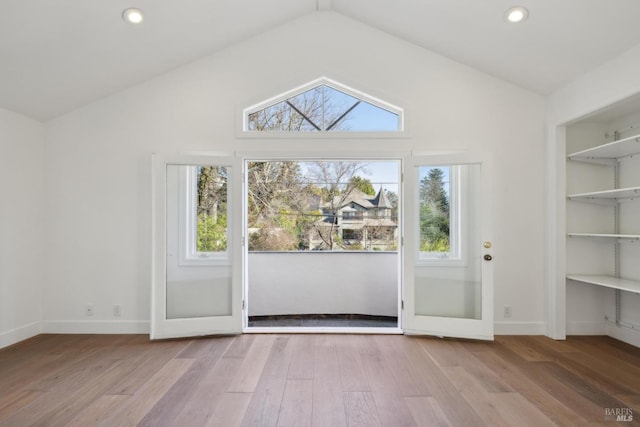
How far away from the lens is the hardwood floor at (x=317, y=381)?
6.95 feet

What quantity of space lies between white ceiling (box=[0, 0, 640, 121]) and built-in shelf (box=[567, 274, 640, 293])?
2030 millimetres

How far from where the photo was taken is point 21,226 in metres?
3.44

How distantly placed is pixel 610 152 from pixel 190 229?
14.7ft

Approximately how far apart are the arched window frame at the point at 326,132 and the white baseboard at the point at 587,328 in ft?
9.22

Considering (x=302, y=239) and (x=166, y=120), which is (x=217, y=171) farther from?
(x=302, y=239)

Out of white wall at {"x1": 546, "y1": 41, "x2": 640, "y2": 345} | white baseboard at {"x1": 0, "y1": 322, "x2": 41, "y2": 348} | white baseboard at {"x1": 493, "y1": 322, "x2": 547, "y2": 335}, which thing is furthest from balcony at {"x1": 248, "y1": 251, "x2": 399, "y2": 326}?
white baseboard at {"x1": 0, "y1": 322, "x2": 41, "y2": 348}

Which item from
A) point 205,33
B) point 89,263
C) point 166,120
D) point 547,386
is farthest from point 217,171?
point 547,386

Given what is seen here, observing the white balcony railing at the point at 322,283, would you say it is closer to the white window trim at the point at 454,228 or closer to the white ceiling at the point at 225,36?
the white window trim at the point at 454,228

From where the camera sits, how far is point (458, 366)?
2.87 m

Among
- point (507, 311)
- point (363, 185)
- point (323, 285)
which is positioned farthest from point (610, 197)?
point (323, 285)

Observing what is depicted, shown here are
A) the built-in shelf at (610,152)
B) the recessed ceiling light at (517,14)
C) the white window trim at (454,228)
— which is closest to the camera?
the recessed ceiling light at (517,14)

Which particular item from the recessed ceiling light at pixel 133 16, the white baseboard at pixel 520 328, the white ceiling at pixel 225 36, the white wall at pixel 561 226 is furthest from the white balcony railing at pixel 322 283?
the recessed ceiling light at pixel 133 16

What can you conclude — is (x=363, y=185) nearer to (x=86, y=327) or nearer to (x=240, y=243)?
(x=240, y=243)

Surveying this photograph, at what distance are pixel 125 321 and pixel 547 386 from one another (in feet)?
13.3
